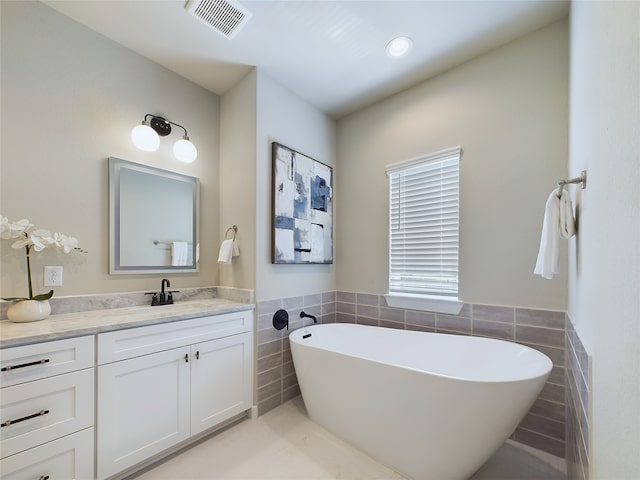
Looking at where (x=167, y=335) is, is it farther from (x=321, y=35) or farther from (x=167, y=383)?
(x=321, y=35)

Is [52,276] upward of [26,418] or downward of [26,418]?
upward

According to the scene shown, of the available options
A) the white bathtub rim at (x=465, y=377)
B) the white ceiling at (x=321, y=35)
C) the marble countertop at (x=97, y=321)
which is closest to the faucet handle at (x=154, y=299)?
the marble countertop at (x=97, y=321)

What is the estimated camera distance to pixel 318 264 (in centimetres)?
268

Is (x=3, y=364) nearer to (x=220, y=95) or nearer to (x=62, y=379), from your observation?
(x=62, y=379)

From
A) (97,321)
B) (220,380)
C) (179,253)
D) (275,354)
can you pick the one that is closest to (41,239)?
(97,321)

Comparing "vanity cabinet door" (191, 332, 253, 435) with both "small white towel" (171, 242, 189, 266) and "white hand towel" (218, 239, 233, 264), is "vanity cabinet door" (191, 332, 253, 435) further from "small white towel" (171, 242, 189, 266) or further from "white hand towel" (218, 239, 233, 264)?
"small white towel" (171, 242, 189, 266)

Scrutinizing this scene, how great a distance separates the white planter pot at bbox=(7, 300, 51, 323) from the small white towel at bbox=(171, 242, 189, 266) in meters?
0.81

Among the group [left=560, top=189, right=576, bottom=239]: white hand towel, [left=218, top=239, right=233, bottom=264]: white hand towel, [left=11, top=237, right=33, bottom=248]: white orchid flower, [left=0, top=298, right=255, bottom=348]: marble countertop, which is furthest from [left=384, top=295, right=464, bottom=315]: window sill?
[left=11, top=237, right=33, bottom=248]: white orchid flower

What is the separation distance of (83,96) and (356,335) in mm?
2696

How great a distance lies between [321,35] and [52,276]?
2376 millimetres

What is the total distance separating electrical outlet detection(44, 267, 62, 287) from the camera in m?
1.60

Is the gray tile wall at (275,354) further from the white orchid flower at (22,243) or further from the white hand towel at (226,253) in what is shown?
the white orchid flower at (22,243)

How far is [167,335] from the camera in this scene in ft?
5.35

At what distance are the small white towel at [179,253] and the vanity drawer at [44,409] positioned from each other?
980 mm
